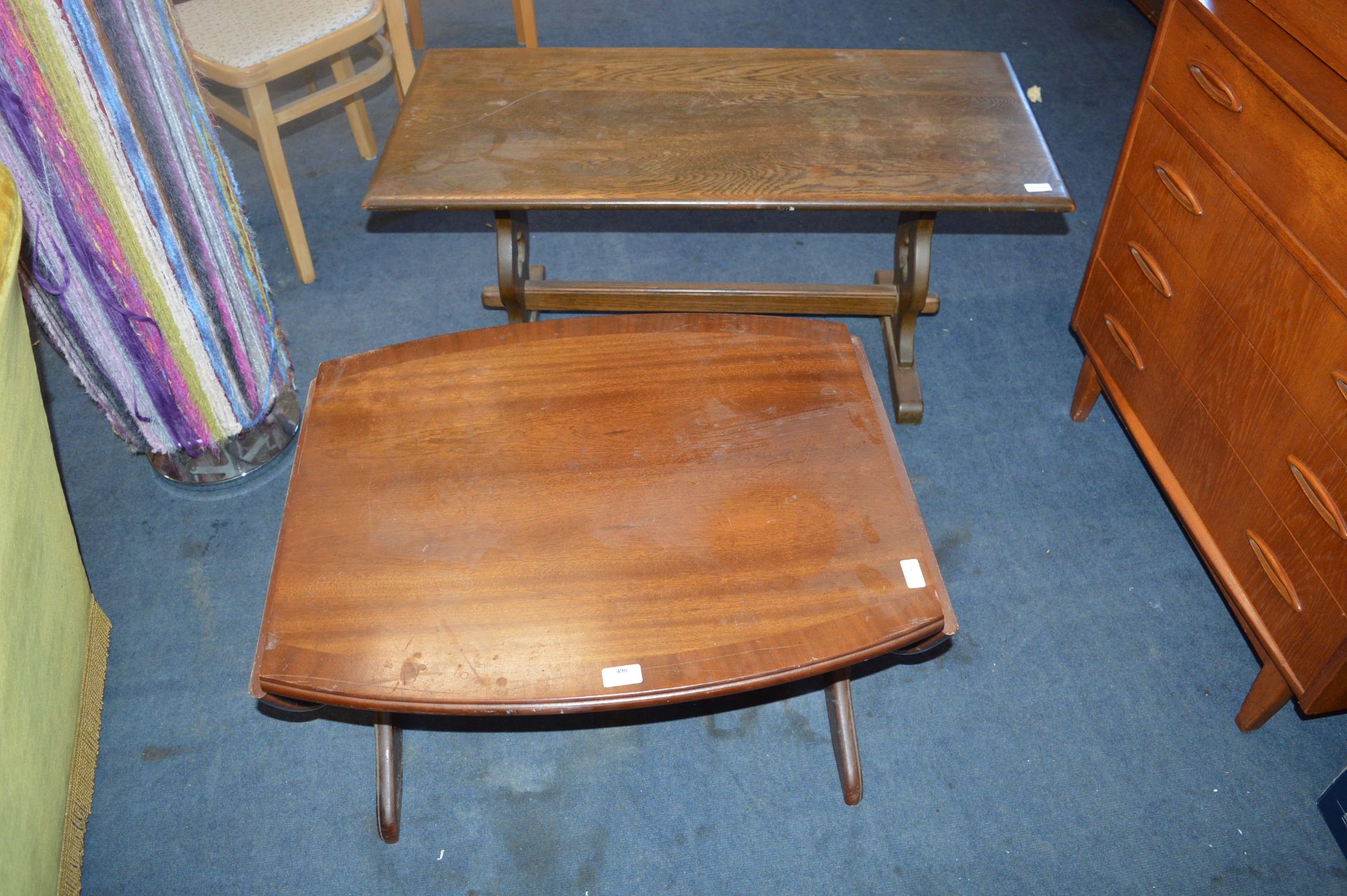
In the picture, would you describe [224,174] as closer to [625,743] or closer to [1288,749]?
[625,743]

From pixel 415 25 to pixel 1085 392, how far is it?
2314 millimetres

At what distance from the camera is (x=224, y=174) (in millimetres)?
1796

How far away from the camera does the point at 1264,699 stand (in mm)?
1730

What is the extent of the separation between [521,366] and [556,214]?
124cm

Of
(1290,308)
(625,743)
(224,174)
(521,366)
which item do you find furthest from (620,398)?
(1290,308)

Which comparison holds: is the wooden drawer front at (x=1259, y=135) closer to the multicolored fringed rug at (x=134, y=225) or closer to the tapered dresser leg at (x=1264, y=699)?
the tapered dresser leg at (x=1264, y=699)

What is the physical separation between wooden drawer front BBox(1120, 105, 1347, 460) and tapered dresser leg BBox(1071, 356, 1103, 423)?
418mm

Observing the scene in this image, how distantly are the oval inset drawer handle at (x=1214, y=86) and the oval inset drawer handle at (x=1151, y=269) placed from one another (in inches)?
12.4

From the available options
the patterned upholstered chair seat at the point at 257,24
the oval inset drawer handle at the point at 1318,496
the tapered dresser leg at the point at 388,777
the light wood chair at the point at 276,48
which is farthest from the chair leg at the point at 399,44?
the oval inset drawer handle at the point at 1318,496

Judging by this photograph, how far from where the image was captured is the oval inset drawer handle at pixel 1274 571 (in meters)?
1.58

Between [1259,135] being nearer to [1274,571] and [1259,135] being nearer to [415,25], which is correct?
[1274,571]

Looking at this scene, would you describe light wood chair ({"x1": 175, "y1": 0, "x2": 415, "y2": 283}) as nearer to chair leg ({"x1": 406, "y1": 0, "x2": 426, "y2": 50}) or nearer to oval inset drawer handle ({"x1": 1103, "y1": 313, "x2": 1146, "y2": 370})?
chair leg ({"x1": 406, "y1": 0, "x2": 426, "y2": 50})

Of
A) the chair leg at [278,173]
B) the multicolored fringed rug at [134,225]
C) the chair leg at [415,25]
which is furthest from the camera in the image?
the chair leg at [415,25]

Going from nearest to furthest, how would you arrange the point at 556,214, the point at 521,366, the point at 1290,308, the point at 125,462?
the point at 1290,308 < the point at 521,366 < the point at 125,462 < the point at 556,214
